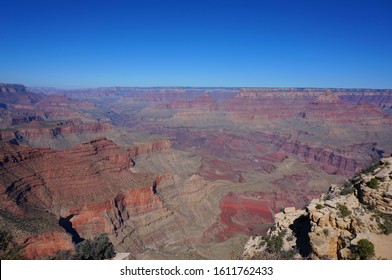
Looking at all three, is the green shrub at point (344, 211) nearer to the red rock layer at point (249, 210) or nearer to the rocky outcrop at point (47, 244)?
the rocky outcrop at point (47, 244)

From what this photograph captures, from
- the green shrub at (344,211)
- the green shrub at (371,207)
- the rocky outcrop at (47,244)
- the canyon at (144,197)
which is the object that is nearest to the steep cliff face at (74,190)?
the canyon at (144,197)

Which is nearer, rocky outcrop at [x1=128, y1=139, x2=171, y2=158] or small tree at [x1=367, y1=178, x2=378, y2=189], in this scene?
small tree at [x1=367, y1=178, x2=378, y2=189]

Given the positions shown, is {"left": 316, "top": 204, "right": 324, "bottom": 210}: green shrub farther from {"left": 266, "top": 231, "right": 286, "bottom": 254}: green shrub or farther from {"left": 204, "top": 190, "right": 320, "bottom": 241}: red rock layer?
{"left": 204, "top": 190, "right": 320, "bottom": 241}: red rock layer

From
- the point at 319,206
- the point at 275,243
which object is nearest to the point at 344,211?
the point at 319,206

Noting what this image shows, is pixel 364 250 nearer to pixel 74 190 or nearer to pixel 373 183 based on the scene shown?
pixel 373 183

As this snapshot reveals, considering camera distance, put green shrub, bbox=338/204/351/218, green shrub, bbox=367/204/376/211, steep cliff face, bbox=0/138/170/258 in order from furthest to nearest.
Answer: steep cliff face, bbox=0/138/170/258, green shrub, bbox=367/204/376/211, green shrub, bbox=338/204/351/218

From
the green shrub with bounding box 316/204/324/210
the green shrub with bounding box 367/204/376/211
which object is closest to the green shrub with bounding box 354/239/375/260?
the green shrub with bounding box 367/204/376/211

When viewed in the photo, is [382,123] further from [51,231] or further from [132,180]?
[51,231]
